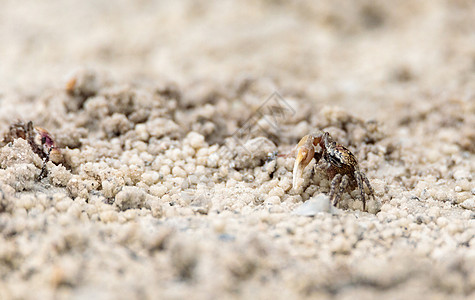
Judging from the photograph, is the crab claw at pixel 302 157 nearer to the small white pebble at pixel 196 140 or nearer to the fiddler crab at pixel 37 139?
the small white pebble at pixel 196 140

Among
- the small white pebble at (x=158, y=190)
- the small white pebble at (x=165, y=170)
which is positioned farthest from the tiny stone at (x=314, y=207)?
the small white pebble at (x=165, y=170)

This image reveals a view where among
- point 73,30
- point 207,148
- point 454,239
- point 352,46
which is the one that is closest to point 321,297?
point 454,239

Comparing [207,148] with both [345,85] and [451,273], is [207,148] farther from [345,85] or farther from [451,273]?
[345,85]

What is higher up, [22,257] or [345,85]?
[345,85]

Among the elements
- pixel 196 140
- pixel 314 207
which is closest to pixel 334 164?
pixel 314 207

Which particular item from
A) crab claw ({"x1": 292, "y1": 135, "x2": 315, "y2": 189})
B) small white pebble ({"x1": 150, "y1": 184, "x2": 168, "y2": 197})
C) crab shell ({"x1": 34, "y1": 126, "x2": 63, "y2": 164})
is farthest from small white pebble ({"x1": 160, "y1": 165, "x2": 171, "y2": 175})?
crab claw ({"x1": 292, "y1": 135, "x2": 315, "y2": 189})

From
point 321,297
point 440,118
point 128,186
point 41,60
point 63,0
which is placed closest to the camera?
point 321,297

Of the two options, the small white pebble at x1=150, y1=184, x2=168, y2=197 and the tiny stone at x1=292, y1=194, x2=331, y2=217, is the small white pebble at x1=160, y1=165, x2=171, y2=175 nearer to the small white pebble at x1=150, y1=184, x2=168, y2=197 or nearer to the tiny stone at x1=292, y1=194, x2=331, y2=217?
the small white pebble at x1=150, y1=184, x2=168, y2=197

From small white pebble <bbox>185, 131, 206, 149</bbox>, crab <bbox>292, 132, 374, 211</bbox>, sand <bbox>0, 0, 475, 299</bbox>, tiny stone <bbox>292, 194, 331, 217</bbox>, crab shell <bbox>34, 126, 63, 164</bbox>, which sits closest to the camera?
sand <bbox>0, 0, 475, 299</bbox>
